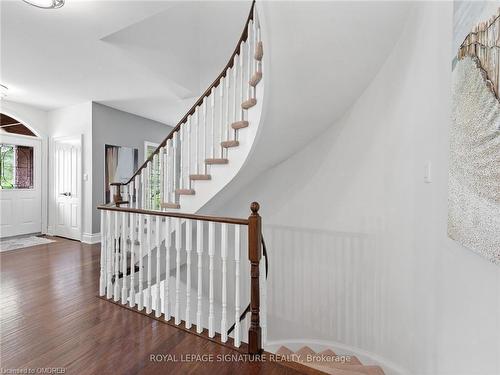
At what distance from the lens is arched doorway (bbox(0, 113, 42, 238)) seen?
483 cm

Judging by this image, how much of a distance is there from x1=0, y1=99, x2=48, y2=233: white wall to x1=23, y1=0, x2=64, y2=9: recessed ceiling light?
3.62m

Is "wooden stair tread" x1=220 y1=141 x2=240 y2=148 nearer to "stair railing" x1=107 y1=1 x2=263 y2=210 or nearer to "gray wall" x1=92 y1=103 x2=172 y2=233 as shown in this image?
"stair railing" x1=107 y1=1 x2=263 y2=210

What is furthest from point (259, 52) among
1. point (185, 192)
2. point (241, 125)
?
point (185, 192)

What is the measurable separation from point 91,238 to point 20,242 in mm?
1236

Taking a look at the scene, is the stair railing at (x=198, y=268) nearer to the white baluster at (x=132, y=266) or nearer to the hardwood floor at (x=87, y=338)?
the white baluster at (x=132, y=266)

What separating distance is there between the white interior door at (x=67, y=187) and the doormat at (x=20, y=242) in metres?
0.36

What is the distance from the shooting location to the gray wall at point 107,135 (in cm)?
485

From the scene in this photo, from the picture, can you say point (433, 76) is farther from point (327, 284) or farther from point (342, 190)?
point (327, 284)

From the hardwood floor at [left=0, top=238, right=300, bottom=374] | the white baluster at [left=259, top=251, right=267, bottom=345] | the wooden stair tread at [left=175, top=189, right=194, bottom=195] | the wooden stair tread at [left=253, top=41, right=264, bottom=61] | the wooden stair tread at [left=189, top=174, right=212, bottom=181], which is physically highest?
the wooden stair tread at [left=253, top=41, right=264, bottom=61]

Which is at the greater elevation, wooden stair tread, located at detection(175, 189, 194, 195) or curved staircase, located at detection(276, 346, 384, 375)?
wooden stair tread, located at detection(175, 189, 194, 195)

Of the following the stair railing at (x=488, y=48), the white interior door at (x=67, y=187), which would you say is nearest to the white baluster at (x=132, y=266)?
the stair railing at (x=488, y=48)

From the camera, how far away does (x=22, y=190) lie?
507 cm

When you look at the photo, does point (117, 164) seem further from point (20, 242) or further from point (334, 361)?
point (334, 361)

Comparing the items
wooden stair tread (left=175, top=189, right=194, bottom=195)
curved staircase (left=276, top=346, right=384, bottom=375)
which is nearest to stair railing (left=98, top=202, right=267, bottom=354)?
curved staircase (left=276, top=346, right=384, bottom=375)
